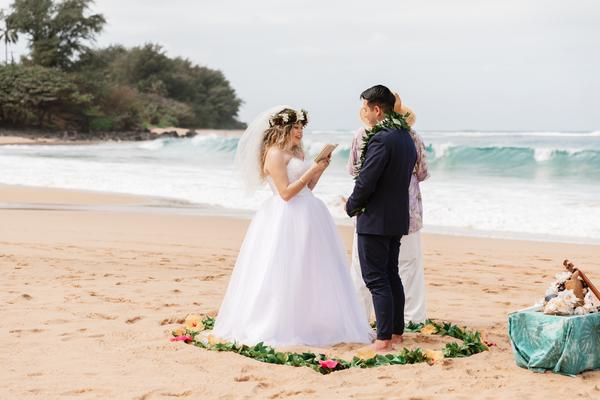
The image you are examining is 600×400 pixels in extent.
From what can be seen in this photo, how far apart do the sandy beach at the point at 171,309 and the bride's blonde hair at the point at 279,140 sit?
134 cm

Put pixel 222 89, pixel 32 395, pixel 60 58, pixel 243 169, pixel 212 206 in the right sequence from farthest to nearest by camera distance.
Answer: pixel 222 89, pixel 60 58, pixel 212 206, pixel 243 169, pixel 32 395

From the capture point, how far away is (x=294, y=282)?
5418mm

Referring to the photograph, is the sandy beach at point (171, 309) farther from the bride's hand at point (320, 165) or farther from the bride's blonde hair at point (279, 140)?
the bride's blonde hair at point (279, 140)

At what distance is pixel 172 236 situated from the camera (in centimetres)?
1146

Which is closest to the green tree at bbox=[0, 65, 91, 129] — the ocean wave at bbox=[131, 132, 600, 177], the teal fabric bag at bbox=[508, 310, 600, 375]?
the ocean wave at bbox=[131, 132, 600, 177]

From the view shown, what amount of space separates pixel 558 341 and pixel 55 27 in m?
64.5

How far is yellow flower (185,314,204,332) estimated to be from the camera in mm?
6000

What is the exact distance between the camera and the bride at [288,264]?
5.42 metres

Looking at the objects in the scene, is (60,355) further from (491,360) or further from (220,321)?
(491,360)

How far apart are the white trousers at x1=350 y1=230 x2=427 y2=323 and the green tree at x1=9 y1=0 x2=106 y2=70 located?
201 ft

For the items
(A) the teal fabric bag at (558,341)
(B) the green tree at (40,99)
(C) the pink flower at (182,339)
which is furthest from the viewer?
(B) the green tree at (40,99)

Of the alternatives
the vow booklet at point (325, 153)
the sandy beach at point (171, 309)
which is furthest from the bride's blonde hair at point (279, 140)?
the sandy beach at point (171, 309)

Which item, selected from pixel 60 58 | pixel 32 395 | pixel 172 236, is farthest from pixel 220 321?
pixel 60 58

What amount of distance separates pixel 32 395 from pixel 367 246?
83.8 inches
